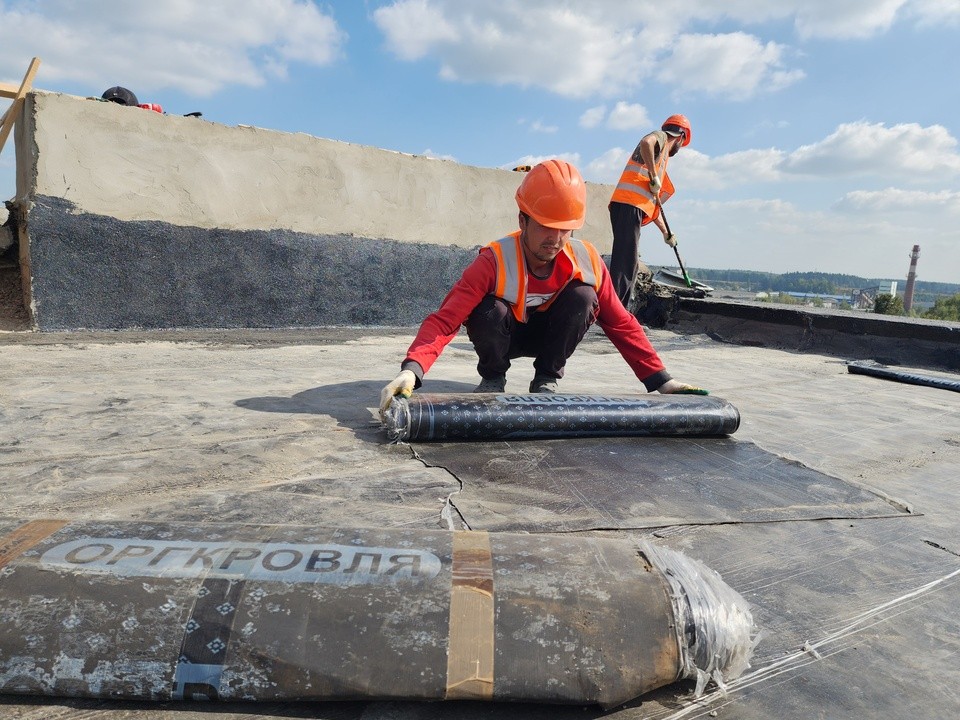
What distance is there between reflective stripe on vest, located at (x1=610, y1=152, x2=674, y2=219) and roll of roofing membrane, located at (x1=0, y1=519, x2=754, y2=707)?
441 cm

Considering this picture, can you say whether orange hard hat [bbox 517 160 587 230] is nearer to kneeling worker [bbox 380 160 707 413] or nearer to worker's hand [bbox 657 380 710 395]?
kneeling worker [bbox 380 160 707 413]

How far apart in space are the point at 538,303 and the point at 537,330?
173 mm

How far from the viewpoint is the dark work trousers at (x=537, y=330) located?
2652 millimetres

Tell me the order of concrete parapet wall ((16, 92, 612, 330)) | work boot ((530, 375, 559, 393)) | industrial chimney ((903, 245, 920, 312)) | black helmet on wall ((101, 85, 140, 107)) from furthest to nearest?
industrial chimney ((903, 245, 920, 312)) < black helmet on wall ((101, 85, 140, 107)) < concrete parapet wall ((16, 92, 612, 330)) < work boot ((530, 375, 559, 393))

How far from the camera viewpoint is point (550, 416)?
2287mm

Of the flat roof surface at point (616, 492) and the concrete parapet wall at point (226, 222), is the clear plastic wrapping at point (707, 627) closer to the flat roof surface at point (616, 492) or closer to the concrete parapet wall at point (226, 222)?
the flat roof surface at point (616, 492)

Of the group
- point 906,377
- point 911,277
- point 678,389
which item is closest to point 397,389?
point 678,389

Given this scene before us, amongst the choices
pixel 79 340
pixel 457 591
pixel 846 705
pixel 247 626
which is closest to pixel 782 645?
pixel 846 705

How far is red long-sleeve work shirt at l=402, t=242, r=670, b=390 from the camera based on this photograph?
2.42m

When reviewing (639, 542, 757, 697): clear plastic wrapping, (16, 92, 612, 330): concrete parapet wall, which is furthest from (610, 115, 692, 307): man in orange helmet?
(639, 542, 757, 697): clear plastic wrapping

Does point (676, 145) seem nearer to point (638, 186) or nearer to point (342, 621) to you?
point (638, 186)

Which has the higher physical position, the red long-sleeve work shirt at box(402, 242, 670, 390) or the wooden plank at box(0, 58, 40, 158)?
the wooden plank at box(0, 58, 40, 158)

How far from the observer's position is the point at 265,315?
5008 millimetres

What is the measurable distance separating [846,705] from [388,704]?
0.71 meters
